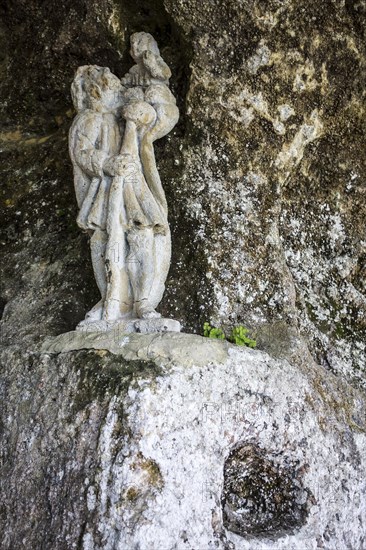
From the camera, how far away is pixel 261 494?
3.43 metres

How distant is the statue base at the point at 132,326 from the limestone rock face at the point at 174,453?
8 centimetres

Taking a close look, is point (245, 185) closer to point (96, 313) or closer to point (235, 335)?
point (235, 335)

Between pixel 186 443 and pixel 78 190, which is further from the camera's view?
pixel 78 190

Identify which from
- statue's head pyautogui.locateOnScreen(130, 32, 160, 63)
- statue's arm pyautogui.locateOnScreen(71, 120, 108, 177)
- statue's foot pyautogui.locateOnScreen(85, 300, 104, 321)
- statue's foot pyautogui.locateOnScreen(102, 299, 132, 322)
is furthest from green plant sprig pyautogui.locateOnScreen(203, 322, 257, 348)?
Answer: statue's head pyautogui.locateOnScreen(130, 32, 160, 63)

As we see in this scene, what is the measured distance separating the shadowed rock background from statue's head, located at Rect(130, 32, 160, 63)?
153 mm

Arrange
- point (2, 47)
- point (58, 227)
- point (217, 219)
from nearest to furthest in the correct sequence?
point (217, 219) → point (58, 227) → point (2, 47)

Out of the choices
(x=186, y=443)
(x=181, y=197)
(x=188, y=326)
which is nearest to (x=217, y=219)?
(x=181, y=197)

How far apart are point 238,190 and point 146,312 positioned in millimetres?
1137

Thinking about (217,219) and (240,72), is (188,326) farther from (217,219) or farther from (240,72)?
(240,72)

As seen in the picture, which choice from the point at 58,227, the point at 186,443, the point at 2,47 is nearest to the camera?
the point at 186,443

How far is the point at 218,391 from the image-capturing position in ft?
10.7

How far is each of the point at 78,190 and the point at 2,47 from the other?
1.94 meters

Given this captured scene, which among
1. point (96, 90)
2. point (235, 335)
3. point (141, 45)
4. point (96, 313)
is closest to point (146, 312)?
point (96, 313)

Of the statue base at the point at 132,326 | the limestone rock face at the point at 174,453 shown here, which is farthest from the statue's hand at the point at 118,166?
the limestone rock face at the point at 174,453
